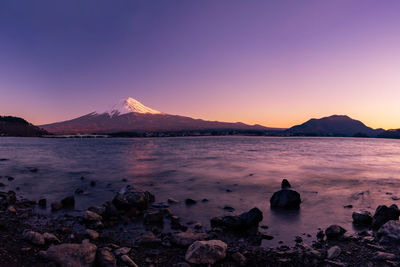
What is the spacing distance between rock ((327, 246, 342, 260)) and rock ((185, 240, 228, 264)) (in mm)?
3151

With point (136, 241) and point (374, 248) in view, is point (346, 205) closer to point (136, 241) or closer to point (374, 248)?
point (374, 248)

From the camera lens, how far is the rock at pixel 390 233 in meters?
8.32

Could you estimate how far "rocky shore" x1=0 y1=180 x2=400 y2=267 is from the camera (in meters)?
6.88

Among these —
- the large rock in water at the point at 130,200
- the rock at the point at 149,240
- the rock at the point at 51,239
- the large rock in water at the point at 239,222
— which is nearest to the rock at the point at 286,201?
the large rock in water at the point at 239,222

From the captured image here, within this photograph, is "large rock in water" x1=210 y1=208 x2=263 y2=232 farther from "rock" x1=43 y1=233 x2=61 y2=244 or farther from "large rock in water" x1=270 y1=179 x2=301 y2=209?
"rock" x1=43 y1=233 x2=61 y2=244

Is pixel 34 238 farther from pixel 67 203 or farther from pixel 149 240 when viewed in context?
pixel 67 203

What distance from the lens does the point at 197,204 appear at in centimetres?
1395

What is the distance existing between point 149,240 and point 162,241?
445 millimetres

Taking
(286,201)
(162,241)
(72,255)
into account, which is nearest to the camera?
(72,255)

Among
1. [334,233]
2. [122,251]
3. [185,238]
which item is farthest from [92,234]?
[334,233]

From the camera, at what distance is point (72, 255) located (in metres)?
6.64

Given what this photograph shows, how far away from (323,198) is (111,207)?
506 inches

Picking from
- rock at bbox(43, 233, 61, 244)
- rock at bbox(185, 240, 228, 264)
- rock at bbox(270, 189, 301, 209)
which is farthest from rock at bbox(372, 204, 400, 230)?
rock at bbox(43, 233, 61, 244)

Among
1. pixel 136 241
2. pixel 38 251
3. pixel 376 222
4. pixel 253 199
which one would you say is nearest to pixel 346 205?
pixel 376 222
